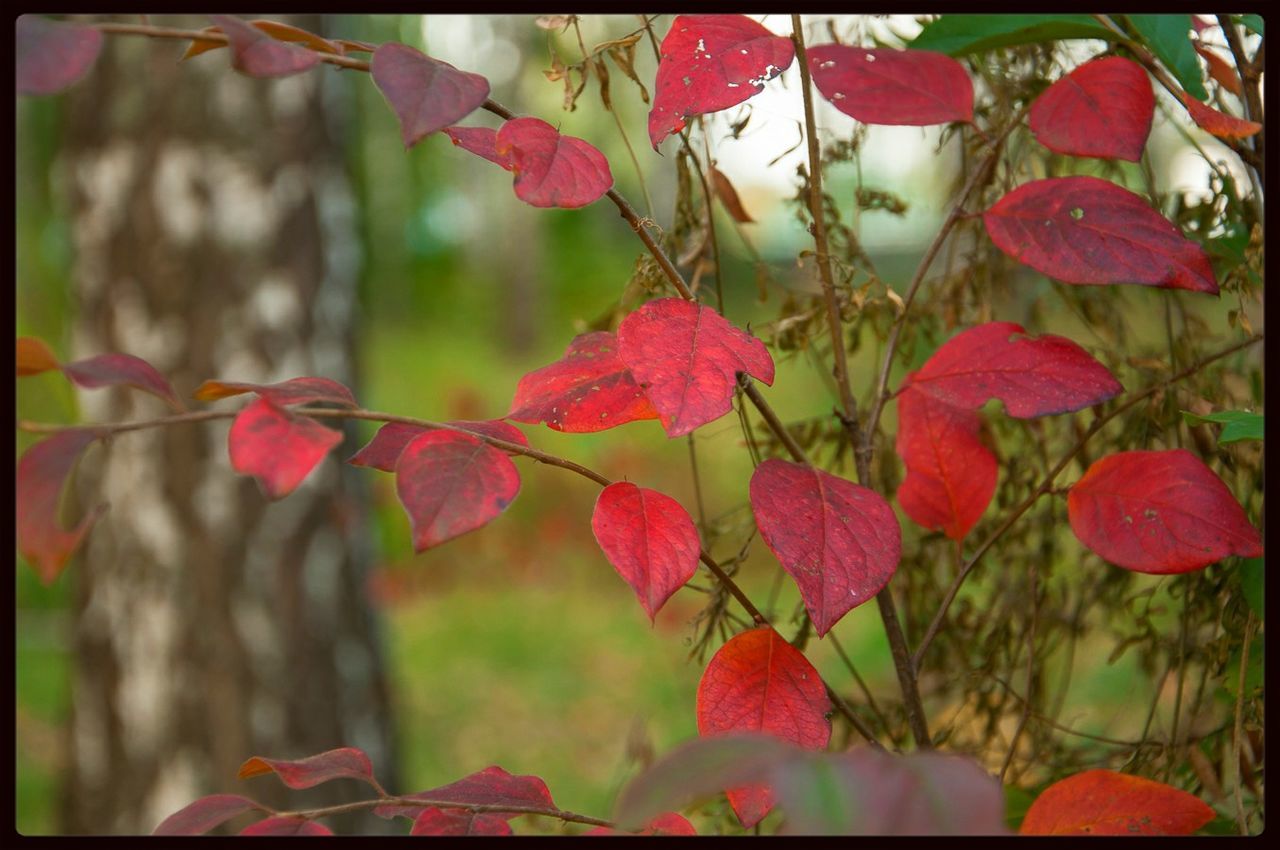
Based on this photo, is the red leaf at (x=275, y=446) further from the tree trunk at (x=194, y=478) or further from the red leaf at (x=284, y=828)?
the tree trunk at (x=194, y=478)

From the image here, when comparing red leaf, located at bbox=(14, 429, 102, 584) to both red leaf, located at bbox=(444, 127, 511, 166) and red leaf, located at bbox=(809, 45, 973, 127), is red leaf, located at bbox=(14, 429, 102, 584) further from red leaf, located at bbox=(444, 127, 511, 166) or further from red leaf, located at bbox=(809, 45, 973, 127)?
red leaf, located at bbox=(809, 45, 973, 127)

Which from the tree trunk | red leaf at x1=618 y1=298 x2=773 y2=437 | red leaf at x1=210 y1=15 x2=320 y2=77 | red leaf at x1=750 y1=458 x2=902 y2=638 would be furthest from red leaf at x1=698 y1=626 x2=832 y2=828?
the tree trunk

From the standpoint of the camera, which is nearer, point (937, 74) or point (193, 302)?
point (937, 74)

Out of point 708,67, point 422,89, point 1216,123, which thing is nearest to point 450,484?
point 422,89

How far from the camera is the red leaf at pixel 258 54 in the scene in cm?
46

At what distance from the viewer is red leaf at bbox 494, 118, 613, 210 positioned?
0.51 m

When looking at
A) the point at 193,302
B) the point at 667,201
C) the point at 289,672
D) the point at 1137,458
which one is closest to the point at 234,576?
the point at 289,672

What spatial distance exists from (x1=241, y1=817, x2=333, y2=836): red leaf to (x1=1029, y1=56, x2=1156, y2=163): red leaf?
558 mm

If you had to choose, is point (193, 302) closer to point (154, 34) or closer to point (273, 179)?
point (273, 179)

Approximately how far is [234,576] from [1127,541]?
1653 millimetres

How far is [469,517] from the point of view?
44cm

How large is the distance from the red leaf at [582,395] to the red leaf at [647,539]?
0.12 feet

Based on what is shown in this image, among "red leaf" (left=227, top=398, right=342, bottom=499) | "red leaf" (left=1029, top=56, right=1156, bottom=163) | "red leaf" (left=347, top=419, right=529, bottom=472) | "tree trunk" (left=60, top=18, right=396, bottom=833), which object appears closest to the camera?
"red leaf" (left=227, top=398, right=342, bottom=499)

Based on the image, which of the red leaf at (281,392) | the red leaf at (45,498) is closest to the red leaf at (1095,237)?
the red leaf at (281,392)
